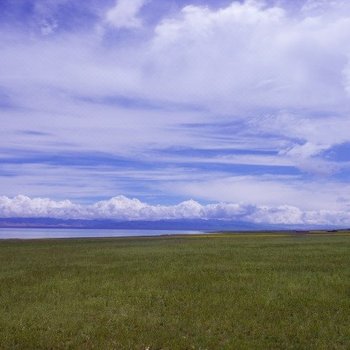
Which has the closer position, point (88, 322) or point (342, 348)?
point (342, 348)

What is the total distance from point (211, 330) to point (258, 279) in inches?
462

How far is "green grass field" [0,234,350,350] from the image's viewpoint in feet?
54.0

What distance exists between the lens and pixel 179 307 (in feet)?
70.5

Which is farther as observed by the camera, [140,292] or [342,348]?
[140,292]

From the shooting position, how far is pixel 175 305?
22.0 m

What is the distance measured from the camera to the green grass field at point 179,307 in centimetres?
1645

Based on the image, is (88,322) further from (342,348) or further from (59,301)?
(342,348)

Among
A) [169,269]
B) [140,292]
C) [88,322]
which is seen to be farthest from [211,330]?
[169,269]

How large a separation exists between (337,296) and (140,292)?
10213mm

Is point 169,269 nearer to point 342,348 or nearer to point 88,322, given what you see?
point 88,322

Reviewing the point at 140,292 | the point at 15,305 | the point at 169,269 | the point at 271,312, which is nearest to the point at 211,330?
the point at 271,312

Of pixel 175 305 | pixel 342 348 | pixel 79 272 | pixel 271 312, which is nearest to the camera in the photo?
pixel 342 348

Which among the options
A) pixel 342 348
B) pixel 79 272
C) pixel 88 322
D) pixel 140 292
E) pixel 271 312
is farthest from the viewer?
pixel 79 272

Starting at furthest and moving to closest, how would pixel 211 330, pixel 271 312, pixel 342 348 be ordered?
1. pixel 271 312
2. pixel 211 330
3. pixel 342 348
